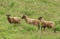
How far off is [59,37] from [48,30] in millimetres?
2090

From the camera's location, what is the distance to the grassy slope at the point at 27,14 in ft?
45.5

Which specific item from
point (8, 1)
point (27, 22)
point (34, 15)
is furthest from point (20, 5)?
point (27, 22)

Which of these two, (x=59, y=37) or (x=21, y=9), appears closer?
(x=59, y=37)

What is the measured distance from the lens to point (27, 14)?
20.1 metres

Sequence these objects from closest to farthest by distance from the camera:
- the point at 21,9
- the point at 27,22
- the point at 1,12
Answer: the point at 27,22 < the point at 1,12 < the point at 21,9

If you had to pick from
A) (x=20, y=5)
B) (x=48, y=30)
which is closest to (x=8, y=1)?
(x=20, y=5)

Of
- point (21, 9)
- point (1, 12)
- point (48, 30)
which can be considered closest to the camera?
point (48, 30)

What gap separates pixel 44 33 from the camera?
48.2ft

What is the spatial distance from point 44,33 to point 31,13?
5.50m

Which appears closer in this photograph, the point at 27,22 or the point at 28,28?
the point at 28,28

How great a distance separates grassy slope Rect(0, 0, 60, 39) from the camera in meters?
13.9

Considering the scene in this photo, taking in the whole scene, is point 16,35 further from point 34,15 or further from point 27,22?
point 34,15

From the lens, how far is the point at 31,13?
2006 cm

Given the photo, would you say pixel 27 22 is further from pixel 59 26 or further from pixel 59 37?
pixel 59 37
